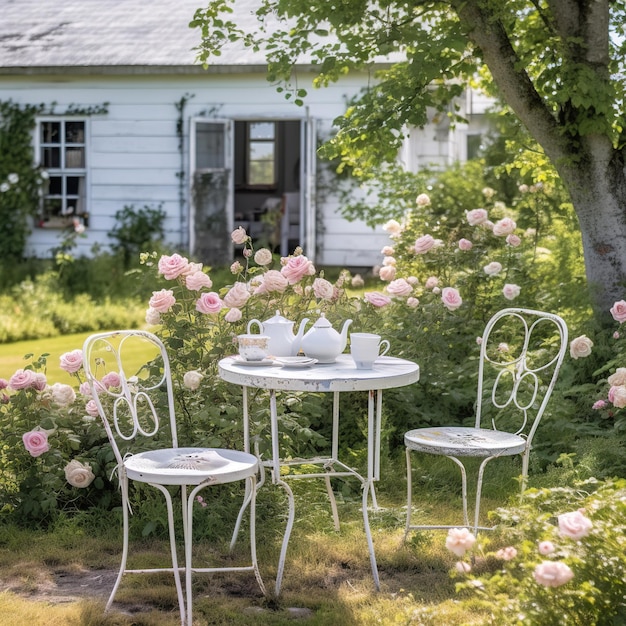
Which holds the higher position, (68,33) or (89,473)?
(68,33)

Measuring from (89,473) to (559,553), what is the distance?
250 cm

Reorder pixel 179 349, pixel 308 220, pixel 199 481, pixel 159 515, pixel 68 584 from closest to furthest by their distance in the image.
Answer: pixel 199 481 < pixel 68 584 < pixel 159 515 < pixel 179 349 < pixel 308 220

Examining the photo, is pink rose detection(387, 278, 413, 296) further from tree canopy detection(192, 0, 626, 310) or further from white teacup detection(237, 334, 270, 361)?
white teacup detection(237, 334, 270, 361)

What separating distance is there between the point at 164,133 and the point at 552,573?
11310 mm

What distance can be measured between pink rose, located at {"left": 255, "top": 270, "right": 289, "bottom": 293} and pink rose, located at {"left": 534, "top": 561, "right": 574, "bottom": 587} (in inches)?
101

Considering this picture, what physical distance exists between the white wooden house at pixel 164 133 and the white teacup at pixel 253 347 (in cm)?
870

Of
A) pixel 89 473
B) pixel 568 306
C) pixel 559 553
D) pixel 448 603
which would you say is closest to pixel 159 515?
pixel 89 473

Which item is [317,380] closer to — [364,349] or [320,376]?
[320,376]

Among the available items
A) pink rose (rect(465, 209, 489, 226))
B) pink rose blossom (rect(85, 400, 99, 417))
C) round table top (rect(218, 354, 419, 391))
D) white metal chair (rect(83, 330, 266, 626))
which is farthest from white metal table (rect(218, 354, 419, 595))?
pink rose (rect(465, 209, 489, 226))

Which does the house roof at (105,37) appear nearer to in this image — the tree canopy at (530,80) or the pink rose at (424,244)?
the tree canopy at (530,80)

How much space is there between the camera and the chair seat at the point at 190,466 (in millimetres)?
3570

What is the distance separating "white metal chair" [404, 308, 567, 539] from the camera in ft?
13.8

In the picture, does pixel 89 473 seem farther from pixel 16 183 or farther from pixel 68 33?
pixel 68 33

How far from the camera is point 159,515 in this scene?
4.61 metres
